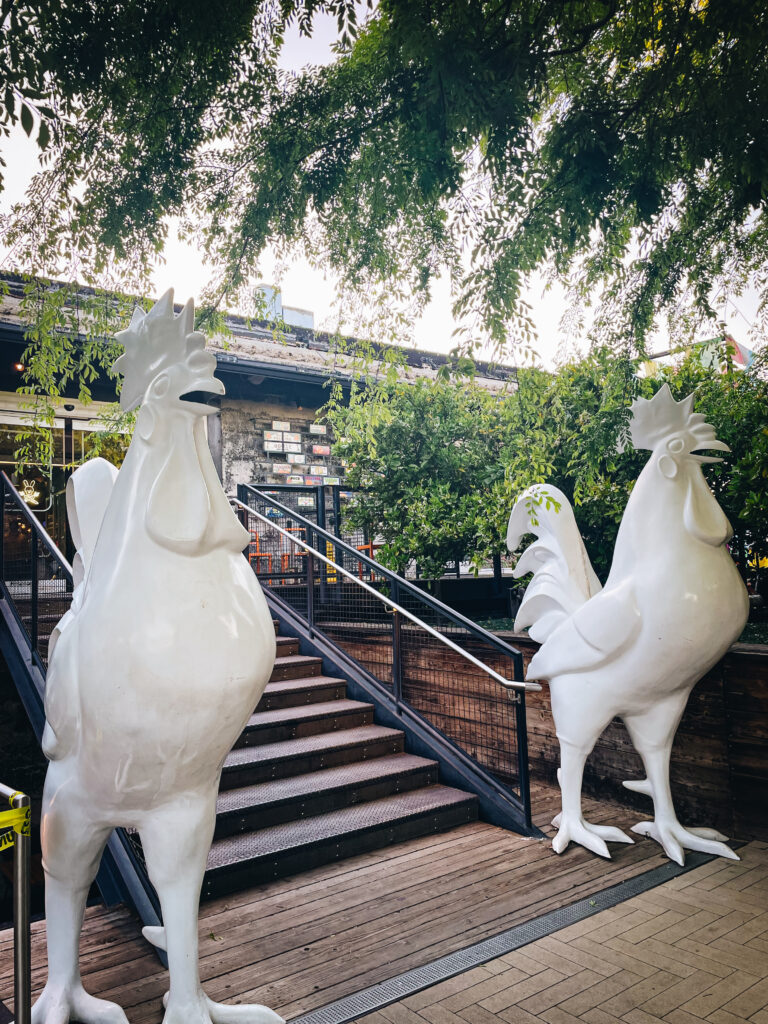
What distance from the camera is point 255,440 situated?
32.8 feet

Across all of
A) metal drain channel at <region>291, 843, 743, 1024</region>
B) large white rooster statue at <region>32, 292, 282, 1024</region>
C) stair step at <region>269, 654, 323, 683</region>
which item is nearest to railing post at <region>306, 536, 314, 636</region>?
stair step at <region>269, 654, 323, 683</region>

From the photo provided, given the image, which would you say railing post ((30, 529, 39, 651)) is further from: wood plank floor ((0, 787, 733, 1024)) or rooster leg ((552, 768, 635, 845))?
rooster leg ((552, 768, 635, 845))

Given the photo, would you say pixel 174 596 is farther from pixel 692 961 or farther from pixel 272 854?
pixel 692 961

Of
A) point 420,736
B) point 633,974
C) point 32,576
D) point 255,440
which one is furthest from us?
point 255,440

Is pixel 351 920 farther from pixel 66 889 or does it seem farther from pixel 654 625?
pixel 654 625

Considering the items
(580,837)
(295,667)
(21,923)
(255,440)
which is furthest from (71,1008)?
(255,440)

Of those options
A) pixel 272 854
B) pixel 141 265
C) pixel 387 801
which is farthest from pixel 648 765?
pixel 141 265

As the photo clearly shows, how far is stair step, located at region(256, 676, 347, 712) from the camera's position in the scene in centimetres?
491

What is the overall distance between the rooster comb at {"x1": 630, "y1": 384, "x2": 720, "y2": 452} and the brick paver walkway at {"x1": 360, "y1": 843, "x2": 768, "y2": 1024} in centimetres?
221

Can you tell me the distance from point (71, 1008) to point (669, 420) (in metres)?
3.54

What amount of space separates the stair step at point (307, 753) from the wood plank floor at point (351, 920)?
74 cm

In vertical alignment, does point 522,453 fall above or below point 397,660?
above

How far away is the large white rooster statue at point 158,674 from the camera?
78.0 inches

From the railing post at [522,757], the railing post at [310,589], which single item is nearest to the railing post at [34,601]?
the railing post at [310,589]
